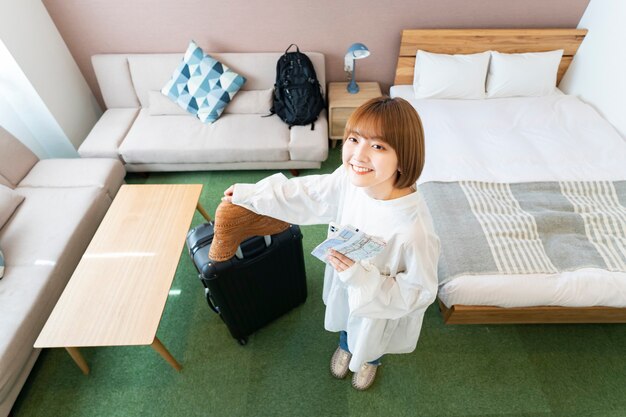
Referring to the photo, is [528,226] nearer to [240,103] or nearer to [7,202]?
[240,103]

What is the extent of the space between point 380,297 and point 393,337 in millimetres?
424

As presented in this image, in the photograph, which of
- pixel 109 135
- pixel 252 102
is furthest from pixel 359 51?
pixel 109 135

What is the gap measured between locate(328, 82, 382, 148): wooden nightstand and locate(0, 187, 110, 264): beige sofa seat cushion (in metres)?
1.72

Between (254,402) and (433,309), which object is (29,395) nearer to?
(254,402)

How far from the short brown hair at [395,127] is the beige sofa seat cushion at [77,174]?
2002mm

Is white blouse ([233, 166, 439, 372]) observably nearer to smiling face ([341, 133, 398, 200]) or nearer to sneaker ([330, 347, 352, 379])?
smiling face ([341, 133, 398, 200])

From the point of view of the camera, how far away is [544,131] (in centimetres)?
220

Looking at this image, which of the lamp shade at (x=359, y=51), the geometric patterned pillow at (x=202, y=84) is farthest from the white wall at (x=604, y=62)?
the geometric patterned pillow at (x=202, y=84)

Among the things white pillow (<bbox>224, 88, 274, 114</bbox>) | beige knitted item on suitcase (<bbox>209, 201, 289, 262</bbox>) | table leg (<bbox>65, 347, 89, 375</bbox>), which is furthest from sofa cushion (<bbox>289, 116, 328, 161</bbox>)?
table leg (<bbox>65, 347, 89, 375</bbox>)

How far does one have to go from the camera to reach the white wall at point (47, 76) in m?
2.16

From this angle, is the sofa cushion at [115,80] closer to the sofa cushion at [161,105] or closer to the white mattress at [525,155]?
the sofa cushion at [161,105]

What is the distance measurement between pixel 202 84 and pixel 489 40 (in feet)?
7.34

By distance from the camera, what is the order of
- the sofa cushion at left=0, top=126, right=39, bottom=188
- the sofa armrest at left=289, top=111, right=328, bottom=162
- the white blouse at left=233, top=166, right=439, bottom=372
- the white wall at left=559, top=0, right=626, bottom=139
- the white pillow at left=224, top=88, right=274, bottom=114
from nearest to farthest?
1. the white blouse at left=233, top=166, right=439, bottom=372
2. the sofa cushion at left=0, top=126, right=39, bottom=188
3. the white wall at left=559, top=0, right=626, bottom=139
4. the sofa armrest at left=289, top=111, right=328, bottom=162
5. the white pillow at left=224, top=88, right=274, bottom=114

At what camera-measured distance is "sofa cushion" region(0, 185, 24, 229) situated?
187 centimetres
